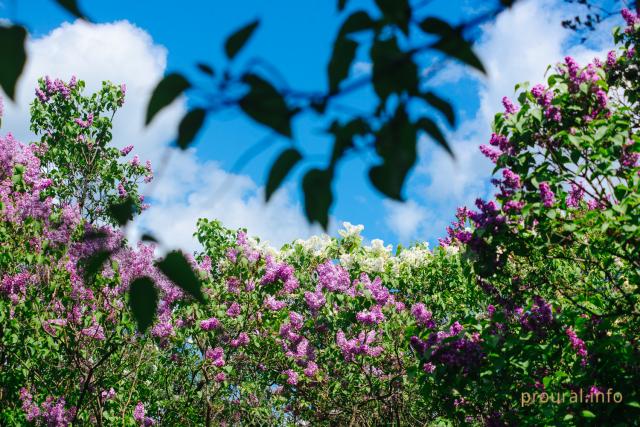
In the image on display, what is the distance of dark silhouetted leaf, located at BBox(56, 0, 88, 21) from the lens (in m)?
0.87

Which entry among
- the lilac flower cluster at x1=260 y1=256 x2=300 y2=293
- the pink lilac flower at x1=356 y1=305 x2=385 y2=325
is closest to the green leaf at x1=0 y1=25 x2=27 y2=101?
the pink lilac flower at x1=356 y1=305 x2=385 y2=325

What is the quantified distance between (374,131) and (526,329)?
351 cm

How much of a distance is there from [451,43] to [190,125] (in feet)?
1.38

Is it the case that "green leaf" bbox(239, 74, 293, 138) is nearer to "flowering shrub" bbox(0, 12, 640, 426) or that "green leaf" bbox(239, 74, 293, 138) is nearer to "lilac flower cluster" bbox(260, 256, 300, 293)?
"flowering shrub" bbox(0, 12, 640, 426)

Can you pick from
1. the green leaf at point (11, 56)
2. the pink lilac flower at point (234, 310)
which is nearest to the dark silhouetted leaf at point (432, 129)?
the green leaf at point (11, 56)

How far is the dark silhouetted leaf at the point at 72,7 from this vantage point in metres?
0.87

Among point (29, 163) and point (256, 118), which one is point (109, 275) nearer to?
point (29, 163)

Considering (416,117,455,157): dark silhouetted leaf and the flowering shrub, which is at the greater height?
the flowering shrub

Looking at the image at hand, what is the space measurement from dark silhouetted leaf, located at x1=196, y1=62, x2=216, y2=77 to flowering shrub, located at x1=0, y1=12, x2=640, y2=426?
0.35 metres

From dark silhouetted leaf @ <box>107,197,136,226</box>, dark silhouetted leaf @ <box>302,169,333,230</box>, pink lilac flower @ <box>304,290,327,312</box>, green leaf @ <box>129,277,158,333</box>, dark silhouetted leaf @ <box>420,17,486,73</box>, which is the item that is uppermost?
pink lilac flower @ <box>304,290,327,312</box>

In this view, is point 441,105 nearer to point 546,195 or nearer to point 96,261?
point 96,261

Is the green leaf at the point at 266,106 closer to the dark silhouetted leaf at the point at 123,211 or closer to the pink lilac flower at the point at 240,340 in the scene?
the dark silhouetted leaf at the point at 123,211

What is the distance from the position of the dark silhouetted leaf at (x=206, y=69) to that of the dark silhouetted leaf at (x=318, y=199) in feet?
0.74

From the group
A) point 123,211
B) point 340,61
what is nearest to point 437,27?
point 340,61
